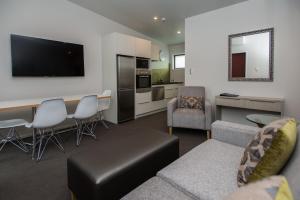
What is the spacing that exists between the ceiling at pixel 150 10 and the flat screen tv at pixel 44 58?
1114 mm

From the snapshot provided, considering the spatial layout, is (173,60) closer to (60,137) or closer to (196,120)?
(196,120)

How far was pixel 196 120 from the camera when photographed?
317 centimetres

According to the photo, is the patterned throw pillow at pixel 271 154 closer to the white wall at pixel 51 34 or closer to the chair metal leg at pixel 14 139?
the chair metal leg at pixel 14 139

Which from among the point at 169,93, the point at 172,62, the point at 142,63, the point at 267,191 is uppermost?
the point at 172,62

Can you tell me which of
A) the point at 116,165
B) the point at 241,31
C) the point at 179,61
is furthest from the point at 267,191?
the point at 179,61

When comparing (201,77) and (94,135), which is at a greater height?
(201,77)

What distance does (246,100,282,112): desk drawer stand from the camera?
2.85 metres

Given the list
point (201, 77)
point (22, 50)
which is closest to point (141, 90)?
point (201, 77)

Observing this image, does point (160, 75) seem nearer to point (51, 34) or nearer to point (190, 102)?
point (190, 102)

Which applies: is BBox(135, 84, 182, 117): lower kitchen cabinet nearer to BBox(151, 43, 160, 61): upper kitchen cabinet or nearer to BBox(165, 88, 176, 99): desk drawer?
BBox(165, 88, 176, 99): desk drawer

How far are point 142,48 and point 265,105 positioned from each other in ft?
10.9

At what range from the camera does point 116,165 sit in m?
1.32

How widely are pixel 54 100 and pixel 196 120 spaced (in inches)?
93.5

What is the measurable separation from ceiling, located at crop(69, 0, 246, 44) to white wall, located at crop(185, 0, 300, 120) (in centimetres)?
25
